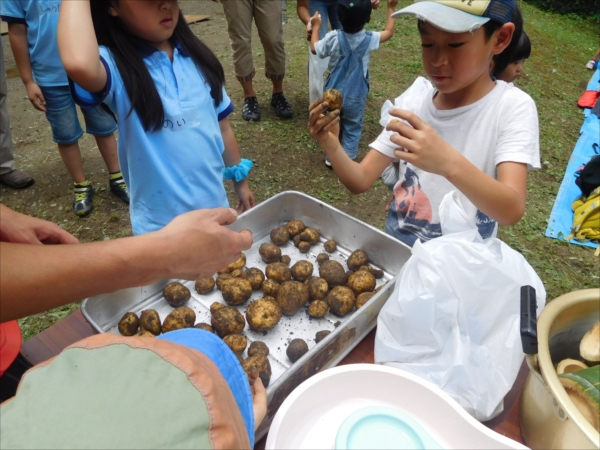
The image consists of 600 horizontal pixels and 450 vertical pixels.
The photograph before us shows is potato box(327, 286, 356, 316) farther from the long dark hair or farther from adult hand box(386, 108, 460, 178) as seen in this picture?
the long dark hair

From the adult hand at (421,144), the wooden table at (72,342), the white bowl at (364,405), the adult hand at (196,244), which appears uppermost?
the adult hand at (421,144)

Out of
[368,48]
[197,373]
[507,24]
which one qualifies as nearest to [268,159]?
[368,48]

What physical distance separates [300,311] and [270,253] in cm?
32

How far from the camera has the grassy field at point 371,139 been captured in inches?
135

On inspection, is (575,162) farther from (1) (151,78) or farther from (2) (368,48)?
(1) (151,78)

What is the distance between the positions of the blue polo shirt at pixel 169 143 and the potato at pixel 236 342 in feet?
2.27

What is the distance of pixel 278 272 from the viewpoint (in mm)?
1719

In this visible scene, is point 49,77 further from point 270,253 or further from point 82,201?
point 270,253

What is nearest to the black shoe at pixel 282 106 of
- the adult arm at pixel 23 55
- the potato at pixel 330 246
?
the adult arm at pixel 23 55

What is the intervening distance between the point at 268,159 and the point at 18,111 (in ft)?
10.9

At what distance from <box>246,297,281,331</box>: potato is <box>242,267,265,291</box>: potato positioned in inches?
6.7

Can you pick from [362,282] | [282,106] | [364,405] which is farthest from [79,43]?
[282,106]

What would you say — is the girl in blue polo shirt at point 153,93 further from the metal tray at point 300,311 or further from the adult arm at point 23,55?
the adult arm at point 23,55

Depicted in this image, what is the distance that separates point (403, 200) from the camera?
178 centimetres
